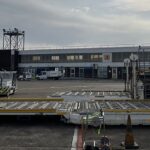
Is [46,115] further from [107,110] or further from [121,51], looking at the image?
[121,51]

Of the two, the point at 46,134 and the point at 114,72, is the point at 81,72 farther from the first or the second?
the point at 46,134

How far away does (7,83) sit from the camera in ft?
105

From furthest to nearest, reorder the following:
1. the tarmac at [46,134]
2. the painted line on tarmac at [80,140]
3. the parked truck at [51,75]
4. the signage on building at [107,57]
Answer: the signage on building at [107,57] → the parked truck at [51,75] → the tarmac at [46,134] → the painted line on tarmac at [80,140]

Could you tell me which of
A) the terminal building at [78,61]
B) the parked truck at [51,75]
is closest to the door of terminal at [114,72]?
the terminal building at [78,61]

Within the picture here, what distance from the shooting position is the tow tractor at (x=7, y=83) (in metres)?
30.6

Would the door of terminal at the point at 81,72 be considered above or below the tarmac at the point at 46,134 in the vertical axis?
above

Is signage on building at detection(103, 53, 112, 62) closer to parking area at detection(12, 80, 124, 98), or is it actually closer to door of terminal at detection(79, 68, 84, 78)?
door of terminal at detection(79, 68, 84, 78)

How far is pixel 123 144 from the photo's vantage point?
10211 mm

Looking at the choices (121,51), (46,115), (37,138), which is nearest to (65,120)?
(46,115)

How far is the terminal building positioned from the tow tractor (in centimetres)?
4599

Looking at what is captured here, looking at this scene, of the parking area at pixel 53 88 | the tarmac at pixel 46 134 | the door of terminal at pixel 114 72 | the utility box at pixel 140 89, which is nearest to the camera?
the tarmac at pixel 46 134

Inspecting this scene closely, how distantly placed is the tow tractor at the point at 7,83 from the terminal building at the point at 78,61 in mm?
45992

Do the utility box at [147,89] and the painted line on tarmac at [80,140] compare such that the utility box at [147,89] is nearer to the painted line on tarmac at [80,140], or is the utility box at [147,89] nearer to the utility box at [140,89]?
the utility box at [140,89]

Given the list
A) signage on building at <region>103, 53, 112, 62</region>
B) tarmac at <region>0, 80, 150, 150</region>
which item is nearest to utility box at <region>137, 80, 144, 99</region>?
tarmac at <region>0, 80, 150, 150</region>
